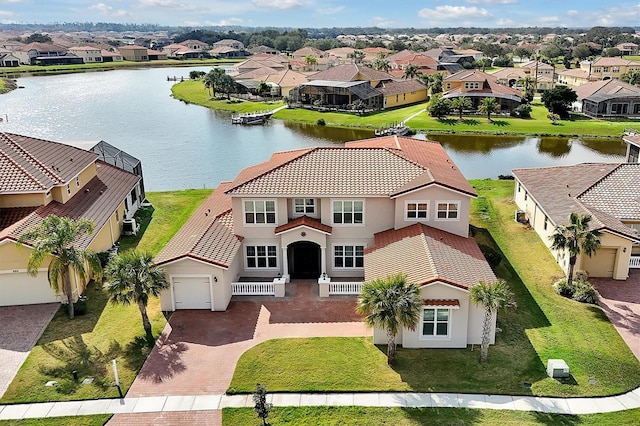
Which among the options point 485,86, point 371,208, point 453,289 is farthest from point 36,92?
point 453,289

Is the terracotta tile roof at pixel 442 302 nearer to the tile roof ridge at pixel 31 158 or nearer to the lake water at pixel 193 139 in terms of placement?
the tile roof ridge at pixel 31 158

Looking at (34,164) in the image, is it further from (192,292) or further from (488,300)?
(488,300)

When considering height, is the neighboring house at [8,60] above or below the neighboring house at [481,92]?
above

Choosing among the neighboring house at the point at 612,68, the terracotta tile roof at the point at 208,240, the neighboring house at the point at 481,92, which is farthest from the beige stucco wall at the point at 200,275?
the neighboring house at the point at 612,68

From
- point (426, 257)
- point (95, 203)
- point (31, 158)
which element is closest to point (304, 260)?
point (426, 257)

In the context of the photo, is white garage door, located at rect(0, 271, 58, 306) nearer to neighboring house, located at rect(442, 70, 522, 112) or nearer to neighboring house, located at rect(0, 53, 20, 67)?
neighboring house, located at rect(442, 70, 522, 112)

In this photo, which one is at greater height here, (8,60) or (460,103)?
(8,60)
